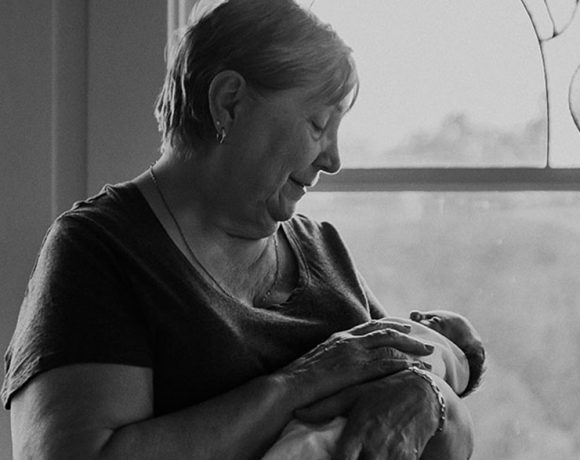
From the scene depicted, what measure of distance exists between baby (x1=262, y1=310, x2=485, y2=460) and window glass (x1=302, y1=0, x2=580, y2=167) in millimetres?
472

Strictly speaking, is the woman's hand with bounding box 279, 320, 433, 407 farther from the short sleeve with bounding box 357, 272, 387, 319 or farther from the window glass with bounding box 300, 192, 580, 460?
the window glass with bounding box 300, 192, 580, 460

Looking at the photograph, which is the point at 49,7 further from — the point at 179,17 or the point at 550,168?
the point at 550,168

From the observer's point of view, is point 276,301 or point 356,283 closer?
point 276,301

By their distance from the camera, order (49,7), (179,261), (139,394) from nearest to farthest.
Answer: (139,394) → (179,261) → (49,7)

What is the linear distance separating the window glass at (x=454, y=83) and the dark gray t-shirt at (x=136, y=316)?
26.9 inches

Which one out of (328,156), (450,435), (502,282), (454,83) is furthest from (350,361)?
(454,83)

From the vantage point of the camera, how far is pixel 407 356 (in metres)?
1.64

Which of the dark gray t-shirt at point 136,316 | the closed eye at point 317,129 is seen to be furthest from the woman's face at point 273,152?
the dark gray t-shirt at point 136,316

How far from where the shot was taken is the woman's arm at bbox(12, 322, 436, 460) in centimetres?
141

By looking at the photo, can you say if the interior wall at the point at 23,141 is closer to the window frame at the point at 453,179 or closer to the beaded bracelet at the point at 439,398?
the window frame at the point at 453,179

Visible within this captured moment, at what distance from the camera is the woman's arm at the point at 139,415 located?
4.64 ft

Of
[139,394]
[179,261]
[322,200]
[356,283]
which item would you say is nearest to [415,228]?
[322,200]

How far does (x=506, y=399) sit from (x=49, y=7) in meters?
1.25

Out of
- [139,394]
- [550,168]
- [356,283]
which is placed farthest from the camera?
[550,168]
